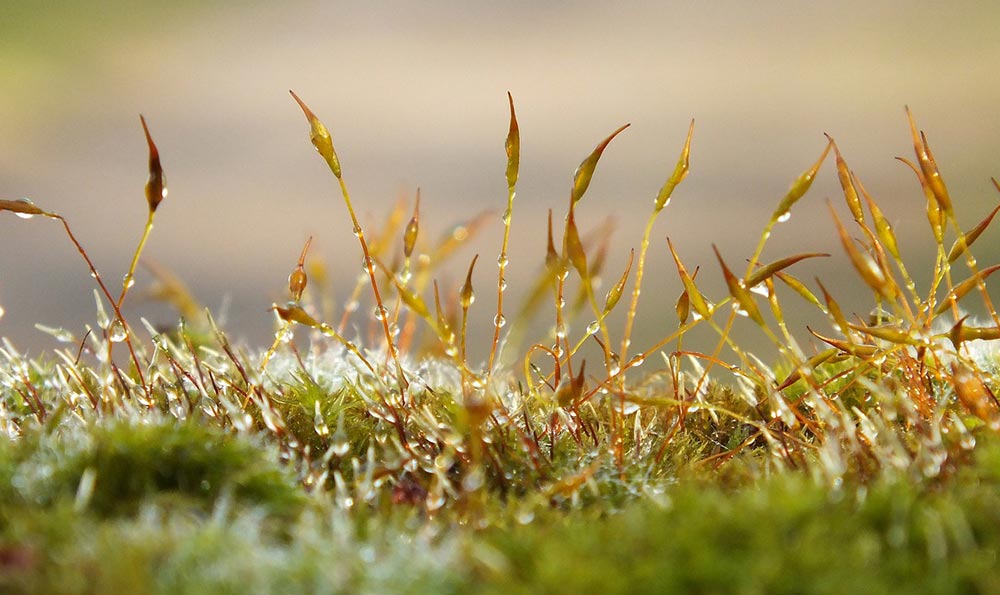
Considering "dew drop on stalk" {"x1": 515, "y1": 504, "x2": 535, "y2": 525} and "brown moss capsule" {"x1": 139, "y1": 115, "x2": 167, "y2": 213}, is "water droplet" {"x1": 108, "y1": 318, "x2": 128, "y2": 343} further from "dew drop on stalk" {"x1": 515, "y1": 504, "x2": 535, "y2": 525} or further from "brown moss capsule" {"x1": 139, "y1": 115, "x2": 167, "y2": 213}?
"dew drop on stalk" {"x1": 515, "y1": 504, "x2": 535, "y2": 525}

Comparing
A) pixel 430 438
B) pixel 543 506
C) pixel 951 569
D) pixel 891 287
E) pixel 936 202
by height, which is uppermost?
pixel 936 202

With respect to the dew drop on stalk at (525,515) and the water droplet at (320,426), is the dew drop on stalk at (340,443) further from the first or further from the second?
the dew drop on stalk at (525,515)

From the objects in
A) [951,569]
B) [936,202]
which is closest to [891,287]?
[936,202]

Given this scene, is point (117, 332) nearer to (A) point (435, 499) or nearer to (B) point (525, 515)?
(A) point (435, 499)

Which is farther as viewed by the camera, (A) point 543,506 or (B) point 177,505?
(A) point 543,506

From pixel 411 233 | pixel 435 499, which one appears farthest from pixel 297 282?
pixel 435 499

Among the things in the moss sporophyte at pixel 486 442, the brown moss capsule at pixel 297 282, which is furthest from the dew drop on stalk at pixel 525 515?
the brown moss capsule at pixel 297 282

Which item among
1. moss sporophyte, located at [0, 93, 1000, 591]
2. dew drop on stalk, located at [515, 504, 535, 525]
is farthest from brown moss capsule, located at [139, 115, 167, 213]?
dew drop on stalk, located at [515, 504, 535, 525]

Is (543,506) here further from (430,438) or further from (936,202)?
(936,202)
